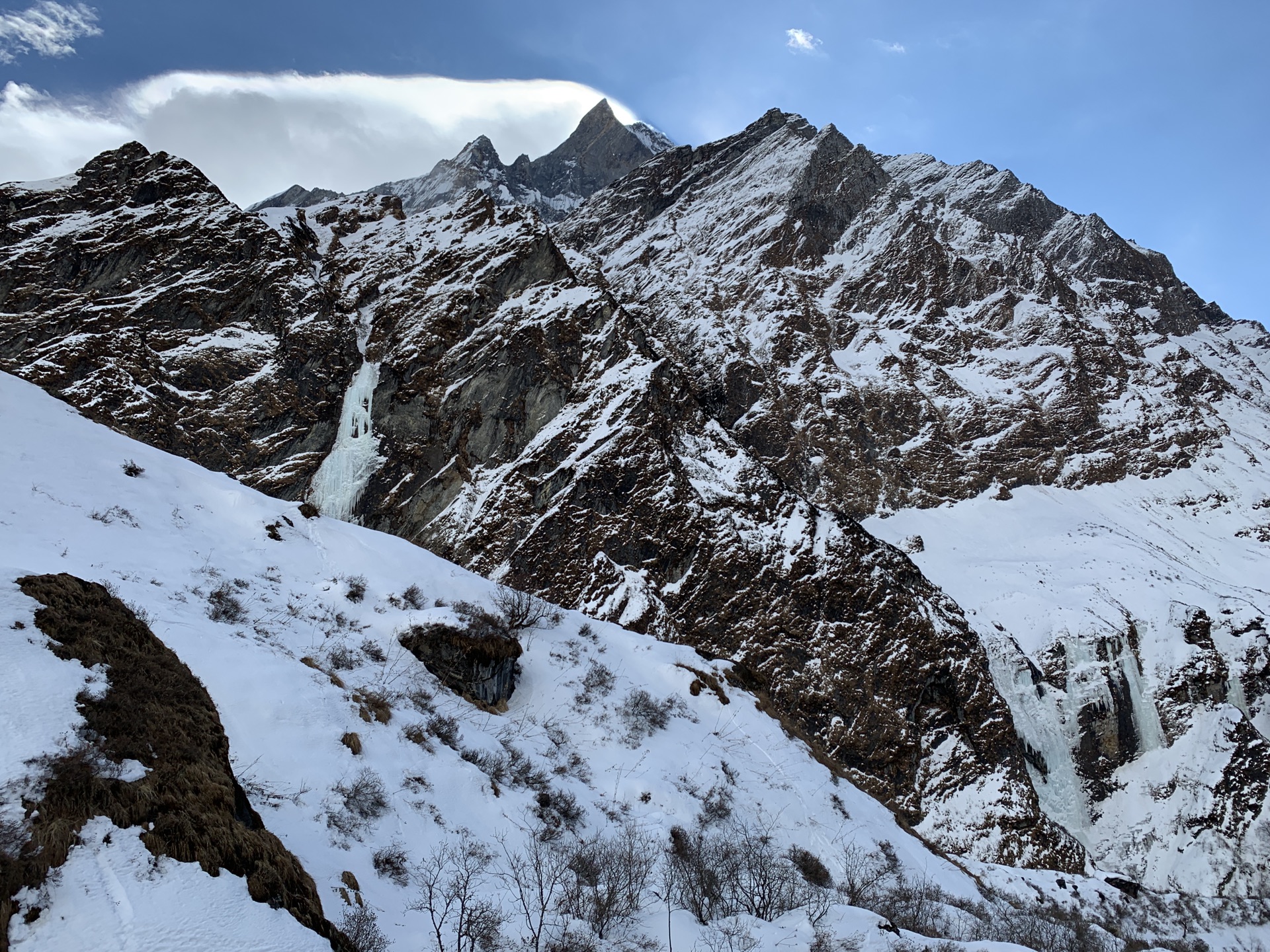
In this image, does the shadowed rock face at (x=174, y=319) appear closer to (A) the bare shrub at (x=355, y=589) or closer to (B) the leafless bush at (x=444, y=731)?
(A) the bare shrub at (x=355, y=589)

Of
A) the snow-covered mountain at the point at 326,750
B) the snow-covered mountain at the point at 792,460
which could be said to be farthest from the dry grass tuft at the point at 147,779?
the snow-covered mountain at the point at 792,460

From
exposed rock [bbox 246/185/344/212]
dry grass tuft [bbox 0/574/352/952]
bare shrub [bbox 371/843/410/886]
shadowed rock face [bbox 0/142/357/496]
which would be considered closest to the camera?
dry grass tuft [bbox 0/574/352/952]

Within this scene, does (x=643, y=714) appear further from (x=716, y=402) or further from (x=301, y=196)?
(x=301, y=196)

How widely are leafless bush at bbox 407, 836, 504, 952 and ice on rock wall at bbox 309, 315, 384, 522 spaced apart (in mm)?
35509

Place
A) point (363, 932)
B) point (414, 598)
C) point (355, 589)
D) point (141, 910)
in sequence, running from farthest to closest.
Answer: point (414, 598) → point (355, 589) → point (363, 932) → point (141, 910)

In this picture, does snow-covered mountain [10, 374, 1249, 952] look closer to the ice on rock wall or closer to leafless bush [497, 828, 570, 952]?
leafless bush [497, 828, 570, 952]

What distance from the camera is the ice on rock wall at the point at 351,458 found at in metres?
41.9

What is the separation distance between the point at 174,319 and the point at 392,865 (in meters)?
46.8

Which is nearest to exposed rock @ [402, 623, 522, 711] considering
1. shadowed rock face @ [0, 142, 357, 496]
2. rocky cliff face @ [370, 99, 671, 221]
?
shadowed rock face @ [0, 142, 357, 496]

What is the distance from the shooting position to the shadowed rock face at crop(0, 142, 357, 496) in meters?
40.1

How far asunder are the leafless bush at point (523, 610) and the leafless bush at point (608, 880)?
6.99 meters

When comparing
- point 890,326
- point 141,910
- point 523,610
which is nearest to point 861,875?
point 523,610

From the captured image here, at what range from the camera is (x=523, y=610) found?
17.7 metres

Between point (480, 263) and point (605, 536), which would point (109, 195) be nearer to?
point (480, 263)
